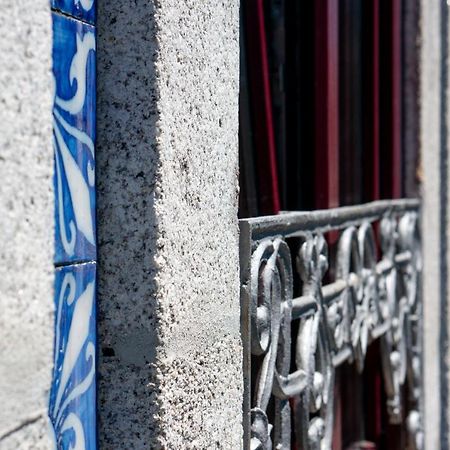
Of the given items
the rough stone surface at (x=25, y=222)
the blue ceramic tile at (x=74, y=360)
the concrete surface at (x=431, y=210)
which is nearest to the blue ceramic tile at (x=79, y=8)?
the rough stone surface at (x=25, y=222)

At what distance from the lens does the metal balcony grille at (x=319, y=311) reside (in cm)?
297

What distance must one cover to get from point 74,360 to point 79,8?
0.81 metres

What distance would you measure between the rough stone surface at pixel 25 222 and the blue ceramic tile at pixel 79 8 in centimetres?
39

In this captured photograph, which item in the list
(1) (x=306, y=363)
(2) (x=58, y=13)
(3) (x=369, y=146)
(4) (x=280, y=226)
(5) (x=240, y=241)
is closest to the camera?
(2) (x=58, y=13)

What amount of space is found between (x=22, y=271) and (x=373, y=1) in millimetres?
3937

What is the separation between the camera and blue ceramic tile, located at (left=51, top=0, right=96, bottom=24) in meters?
2.21

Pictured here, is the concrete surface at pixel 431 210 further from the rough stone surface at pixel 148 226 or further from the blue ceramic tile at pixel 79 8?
the blue ceramic tile at pixel 79 8

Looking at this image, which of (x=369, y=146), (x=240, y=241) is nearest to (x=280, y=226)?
(x=240, y=241)

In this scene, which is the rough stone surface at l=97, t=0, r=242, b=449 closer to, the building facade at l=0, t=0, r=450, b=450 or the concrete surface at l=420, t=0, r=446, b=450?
the building facade at l=0, t=0, r=450, b=450

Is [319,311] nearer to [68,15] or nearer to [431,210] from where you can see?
[68,15]

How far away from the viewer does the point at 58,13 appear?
2199mm

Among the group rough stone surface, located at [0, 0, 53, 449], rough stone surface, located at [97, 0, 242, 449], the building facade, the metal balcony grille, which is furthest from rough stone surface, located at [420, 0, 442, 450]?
rough stone surface, located at [0, 0, 53, 449]

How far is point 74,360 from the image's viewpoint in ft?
7.38

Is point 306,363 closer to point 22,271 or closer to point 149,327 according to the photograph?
point 149,327
